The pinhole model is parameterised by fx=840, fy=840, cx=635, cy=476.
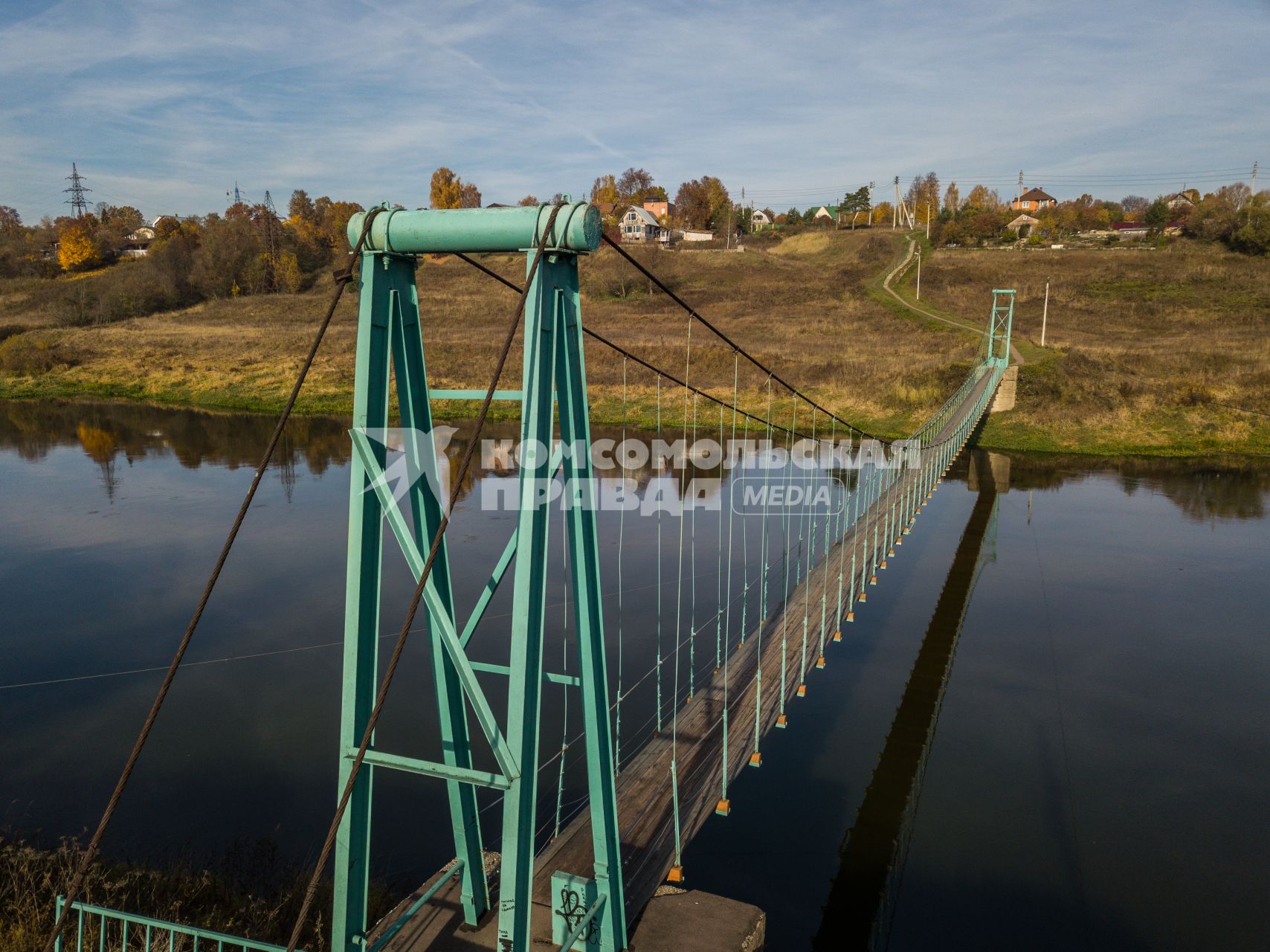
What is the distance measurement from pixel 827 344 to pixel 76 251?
50.3 meters

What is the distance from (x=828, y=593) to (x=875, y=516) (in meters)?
2.17

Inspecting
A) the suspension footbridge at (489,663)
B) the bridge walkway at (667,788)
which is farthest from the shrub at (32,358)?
the bridge walkway at (667,788)

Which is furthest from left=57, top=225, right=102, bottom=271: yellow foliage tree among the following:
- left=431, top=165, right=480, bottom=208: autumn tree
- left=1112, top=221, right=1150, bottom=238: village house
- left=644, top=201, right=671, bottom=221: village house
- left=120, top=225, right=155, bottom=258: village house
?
left=1112, top=221, right=1150, bottom=238: village house

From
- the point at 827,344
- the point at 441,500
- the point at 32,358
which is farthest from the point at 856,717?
the point at 32,358

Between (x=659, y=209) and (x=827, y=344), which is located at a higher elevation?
(x=659, y=209)

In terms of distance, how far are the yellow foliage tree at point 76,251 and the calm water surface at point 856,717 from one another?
49.7 m

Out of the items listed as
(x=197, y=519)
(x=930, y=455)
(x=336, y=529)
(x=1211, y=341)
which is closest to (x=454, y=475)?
(x=336, y=529)

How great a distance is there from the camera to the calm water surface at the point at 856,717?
6.01m

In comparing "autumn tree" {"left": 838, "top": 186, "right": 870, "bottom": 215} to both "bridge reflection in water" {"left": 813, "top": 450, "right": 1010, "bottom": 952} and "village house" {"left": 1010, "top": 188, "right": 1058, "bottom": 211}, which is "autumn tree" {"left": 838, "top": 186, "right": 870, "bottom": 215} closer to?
"village house" {"left": 1010, "top": 188, "right": 1058, "bottom": 211}

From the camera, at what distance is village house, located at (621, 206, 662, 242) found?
59812mm

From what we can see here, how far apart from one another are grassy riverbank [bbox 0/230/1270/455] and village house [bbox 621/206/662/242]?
8.73m

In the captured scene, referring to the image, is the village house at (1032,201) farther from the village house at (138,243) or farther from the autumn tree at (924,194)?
the village house at (138,243)

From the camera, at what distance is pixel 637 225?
2360 inches

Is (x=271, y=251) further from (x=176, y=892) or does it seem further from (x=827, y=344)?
(x=176, y=892)
